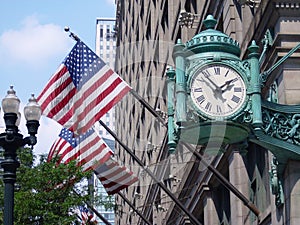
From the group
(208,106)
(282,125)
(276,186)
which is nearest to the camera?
(208,106)

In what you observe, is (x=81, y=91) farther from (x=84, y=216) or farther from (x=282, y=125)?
(x=282, y=125)

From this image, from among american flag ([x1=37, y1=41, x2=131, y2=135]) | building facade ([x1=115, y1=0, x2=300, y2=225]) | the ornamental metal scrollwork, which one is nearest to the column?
building facade ([x1=115, y1=0, x2=300, y2=225])

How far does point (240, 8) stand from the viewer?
24562 mm

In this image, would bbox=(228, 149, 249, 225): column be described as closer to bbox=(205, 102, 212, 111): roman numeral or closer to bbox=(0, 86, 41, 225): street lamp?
bbox=(0, 86, 41, 225): street lamp

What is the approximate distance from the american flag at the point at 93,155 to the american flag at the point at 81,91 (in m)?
2.75

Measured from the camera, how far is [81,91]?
2264 cm

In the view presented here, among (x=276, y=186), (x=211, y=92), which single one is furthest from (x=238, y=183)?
(x=211, y=92)

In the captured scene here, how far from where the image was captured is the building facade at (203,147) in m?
17.1

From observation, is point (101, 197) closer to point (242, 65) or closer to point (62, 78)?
point (62, 78)

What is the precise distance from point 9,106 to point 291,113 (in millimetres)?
5984

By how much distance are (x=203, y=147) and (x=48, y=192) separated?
557 centimetres

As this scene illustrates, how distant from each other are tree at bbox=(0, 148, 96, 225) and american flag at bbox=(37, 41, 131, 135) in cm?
418

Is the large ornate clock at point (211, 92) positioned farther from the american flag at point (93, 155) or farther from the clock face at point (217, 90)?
the american flag at point (93, 155)

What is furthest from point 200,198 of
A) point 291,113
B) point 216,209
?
point 291,113
